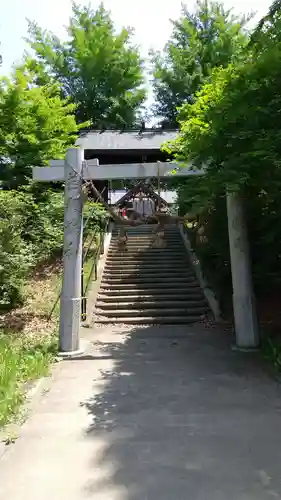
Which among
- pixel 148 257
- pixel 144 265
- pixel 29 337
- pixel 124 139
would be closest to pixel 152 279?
pixel 144 265

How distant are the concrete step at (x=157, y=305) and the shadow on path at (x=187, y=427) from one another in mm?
3412

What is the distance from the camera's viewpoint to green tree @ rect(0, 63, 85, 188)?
1296 centimetres

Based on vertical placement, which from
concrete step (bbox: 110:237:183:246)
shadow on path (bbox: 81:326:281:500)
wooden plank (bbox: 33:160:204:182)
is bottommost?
shadow on path (bbox: 81:326:281:500)

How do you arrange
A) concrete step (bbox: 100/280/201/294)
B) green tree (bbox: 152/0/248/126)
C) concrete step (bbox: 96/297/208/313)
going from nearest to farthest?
concrete step (bbox: 96/297/208/313)
concrete step (bbox: 100/280/201/294)
green tree (bbox: 152/0/248/126)

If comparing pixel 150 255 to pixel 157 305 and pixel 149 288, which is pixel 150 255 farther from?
pixel 157 305

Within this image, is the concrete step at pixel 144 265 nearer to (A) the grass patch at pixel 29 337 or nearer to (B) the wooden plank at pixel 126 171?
(A) the grass patch at pixel 29 337

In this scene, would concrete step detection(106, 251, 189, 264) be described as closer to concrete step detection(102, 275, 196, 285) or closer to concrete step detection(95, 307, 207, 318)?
concrete step detection(102, 275, 196, 285)

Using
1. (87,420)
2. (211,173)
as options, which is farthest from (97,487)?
(211,173)

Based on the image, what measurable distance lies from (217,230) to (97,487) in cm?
693

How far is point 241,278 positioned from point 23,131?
8702mm

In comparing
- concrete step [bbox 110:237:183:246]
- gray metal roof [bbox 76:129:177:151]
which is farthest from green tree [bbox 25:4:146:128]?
concrete step [bbox 110:237:183:246]

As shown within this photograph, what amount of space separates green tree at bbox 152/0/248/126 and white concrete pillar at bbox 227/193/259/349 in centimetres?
2014

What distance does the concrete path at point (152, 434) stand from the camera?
10.9ft

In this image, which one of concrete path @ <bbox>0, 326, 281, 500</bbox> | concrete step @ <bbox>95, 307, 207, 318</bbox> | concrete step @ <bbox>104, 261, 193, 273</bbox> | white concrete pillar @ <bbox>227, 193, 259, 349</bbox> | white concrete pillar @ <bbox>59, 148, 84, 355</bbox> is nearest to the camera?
concrete path @ <bbox>0, 326, 281, 500</bbox>
